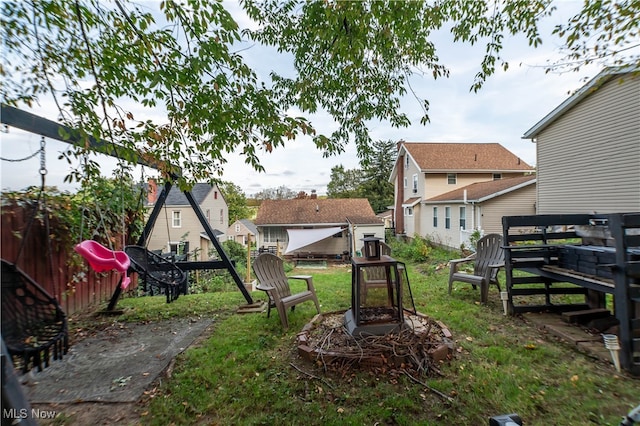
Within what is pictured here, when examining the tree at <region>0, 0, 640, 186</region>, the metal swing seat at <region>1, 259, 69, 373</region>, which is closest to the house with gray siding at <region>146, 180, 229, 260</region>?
the tree at <region>0, 0, 640, 186</region>

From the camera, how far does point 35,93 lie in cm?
273

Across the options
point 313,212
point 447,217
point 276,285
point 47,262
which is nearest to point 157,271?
point 47,262

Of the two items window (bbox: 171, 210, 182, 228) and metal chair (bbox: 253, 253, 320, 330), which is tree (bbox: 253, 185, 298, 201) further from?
metal chair (bbox: 253, 253, 320, 330)

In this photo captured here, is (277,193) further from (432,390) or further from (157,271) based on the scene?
(432,390)

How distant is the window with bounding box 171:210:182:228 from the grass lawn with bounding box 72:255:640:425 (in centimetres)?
1715

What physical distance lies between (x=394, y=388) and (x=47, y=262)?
487 cm

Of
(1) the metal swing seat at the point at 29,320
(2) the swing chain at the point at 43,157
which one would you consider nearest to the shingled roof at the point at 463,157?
(2) the swing chain at the point at 43,157

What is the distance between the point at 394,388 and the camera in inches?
99.7

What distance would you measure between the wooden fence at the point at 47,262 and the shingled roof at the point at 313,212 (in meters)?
14.7

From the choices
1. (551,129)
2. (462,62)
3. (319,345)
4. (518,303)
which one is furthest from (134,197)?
(551,129)

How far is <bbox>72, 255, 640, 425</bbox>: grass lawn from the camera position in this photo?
2199 mm

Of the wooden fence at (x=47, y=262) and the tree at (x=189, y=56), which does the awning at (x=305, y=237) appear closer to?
the wooden fence at (x=47, y=262)

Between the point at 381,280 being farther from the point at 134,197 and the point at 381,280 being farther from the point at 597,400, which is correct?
the point at 134,197

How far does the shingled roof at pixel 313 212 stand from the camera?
19.7 meters
